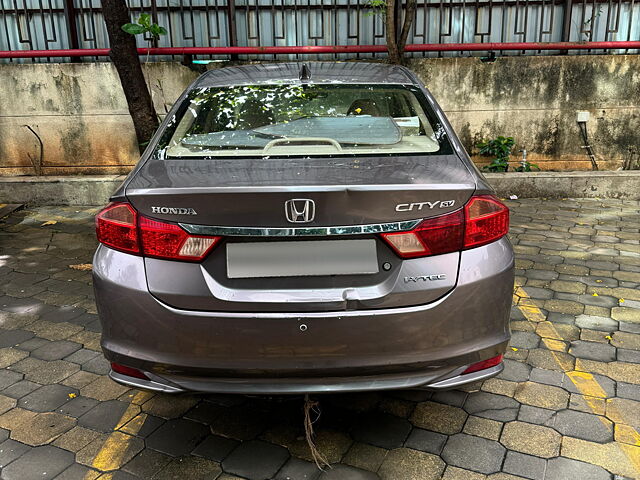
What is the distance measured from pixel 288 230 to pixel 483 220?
29.8 inches

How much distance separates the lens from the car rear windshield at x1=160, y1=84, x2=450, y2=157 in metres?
2.52

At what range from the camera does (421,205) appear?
2080mm

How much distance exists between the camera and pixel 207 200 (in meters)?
2.04

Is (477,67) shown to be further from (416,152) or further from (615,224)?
(416,152)

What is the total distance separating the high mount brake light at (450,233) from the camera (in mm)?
2078

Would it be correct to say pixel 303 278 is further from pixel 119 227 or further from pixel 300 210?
pixel 119 227

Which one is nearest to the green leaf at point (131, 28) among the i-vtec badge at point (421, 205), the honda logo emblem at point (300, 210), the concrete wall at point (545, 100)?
the concrete wall at point (545, 100)

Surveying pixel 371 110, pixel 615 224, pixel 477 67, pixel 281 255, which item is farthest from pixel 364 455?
pixel 477 67

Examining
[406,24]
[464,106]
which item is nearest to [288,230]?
[406,24]

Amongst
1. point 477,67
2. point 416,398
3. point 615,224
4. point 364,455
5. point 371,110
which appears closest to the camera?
point 364,455

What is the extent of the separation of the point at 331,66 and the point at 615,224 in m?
4.05

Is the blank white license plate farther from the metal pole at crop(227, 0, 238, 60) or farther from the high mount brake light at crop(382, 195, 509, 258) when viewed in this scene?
the metal pole at crop(227, 0, 238, 60)

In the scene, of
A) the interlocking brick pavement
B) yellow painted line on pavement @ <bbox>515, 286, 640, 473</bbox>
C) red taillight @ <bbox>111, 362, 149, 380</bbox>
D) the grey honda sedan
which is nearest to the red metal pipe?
yellow painted line on pavement @ <bbox>515, 286, 640, 473</bbox>

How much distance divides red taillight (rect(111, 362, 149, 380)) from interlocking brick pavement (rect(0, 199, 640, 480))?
1.44ft
